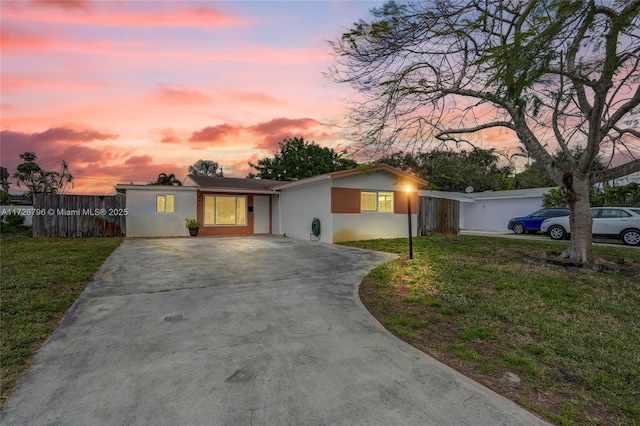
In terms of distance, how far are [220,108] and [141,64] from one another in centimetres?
378

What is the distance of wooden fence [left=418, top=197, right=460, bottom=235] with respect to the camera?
14.5 m

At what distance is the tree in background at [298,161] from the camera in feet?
105

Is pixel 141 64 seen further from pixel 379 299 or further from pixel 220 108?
pixel 379 299

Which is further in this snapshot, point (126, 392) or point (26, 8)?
point (26, 8)

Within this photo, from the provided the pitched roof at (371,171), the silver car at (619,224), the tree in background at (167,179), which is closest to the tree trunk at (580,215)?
the pitched roof at (371,171)

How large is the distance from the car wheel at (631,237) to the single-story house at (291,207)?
7396mm

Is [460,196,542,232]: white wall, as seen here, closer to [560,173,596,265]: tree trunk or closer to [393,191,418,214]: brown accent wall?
[393,191,418,214]: brown accent wall

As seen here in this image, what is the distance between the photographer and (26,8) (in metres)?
6.66

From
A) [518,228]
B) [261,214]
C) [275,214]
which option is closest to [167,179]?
[261,214]

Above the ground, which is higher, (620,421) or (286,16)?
(286,16)

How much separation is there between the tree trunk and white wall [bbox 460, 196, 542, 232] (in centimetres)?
1294

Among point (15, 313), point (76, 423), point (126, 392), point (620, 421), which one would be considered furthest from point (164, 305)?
point (620, 421)

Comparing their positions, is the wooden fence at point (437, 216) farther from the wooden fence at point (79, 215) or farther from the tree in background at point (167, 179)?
the tree in background at point (167, 179)

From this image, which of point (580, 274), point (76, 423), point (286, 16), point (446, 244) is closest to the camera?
point (76, 423)
